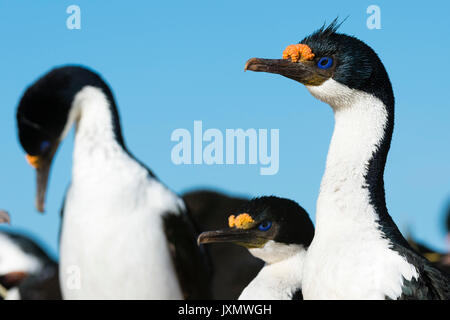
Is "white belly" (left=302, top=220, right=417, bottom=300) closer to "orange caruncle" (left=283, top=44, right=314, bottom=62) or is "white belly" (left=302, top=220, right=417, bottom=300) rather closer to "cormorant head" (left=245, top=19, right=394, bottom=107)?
"cormorant head" (left=245, top=19, right=394, bottom=107)

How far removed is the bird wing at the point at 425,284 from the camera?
2.36m

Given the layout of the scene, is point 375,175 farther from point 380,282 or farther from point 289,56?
point 289,56

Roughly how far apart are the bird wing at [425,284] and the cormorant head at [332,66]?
0.62 meters

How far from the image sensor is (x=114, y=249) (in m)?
3.46

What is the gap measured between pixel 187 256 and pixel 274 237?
2.16 ft

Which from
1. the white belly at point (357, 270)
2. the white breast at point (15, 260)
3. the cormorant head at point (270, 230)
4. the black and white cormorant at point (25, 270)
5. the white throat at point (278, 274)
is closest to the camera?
the white belly at point (357, 270)

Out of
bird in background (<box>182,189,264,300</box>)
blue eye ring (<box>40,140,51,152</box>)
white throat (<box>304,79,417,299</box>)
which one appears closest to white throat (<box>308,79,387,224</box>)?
white throat (<box>304,79,417,299</box>)

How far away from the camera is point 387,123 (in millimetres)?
2611

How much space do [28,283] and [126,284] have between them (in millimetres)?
2053

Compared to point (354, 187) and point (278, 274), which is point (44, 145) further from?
point (354, 187)

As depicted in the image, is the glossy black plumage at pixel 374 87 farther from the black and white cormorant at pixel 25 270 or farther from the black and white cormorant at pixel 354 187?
the black and white cormorant at pixel 25 270

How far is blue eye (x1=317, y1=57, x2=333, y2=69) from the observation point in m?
2.67

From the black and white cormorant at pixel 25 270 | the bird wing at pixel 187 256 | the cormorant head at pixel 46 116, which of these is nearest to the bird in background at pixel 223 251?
the black and white cormorant at pixel 25 270

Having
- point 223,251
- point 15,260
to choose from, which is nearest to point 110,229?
point 15,260
